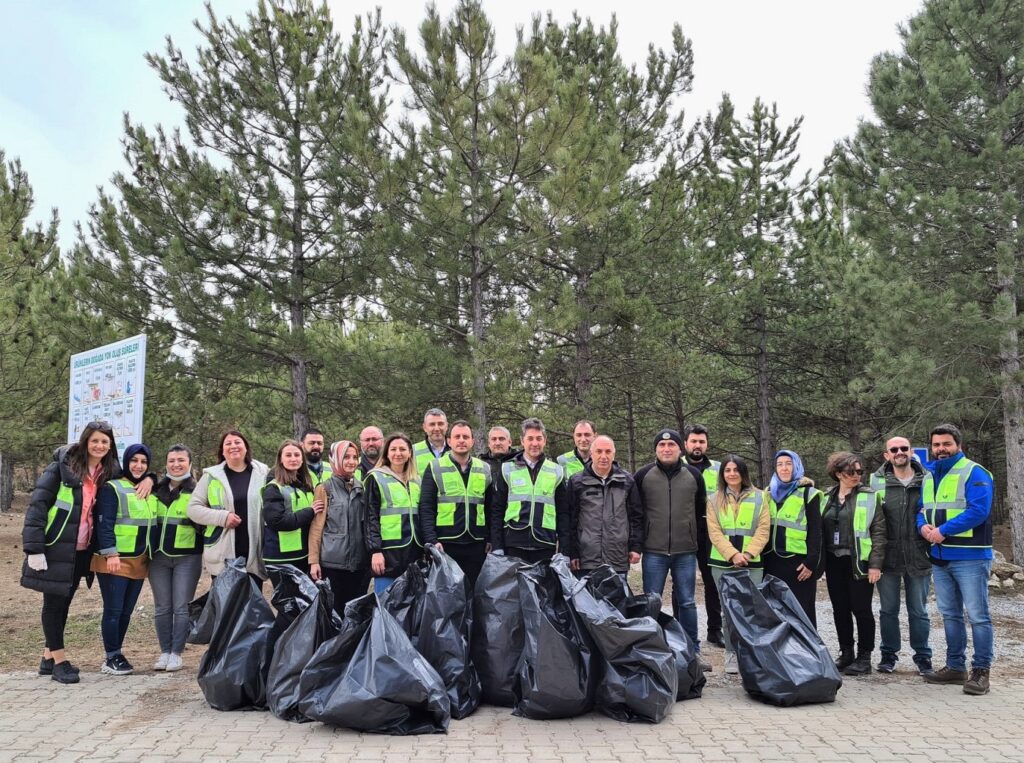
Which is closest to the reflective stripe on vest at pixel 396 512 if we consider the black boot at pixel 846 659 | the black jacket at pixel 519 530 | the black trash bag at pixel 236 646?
the black jacket at pixel 519 530

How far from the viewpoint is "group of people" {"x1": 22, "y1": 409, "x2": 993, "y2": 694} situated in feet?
17.7

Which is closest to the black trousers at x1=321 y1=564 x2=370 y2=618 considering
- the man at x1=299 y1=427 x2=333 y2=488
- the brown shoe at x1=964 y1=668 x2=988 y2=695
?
the man at x1=299 y1=427 x2=333 y2=488

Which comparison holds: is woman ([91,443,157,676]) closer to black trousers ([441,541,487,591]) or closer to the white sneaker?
black trousers ([441,541,487,591])

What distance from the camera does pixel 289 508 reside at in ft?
18.2

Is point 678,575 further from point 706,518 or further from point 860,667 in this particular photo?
point 860,667

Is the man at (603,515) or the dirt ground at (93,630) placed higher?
the man at (603,515)

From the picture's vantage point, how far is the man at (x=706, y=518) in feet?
19.9

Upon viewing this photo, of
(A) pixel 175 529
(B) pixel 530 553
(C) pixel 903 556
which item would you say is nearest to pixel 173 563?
(A) pixel 175 529

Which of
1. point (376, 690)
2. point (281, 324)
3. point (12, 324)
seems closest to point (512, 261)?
point (281, 324)

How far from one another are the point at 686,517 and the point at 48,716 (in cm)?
416

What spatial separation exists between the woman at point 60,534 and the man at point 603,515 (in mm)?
3303

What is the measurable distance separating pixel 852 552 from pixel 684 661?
1.58 metres

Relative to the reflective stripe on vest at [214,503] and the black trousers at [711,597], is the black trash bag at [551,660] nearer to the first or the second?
the black trousers at [711,597]

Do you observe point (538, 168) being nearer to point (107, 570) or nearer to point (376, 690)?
point (107, 570)
